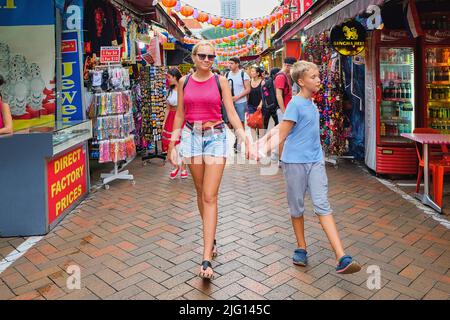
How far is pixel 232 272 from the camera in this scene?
11.0ft

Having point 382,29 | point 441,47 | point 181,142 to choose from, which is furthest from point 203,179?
point 441,47

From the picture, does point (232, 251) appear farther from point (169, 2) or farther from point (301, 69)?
point (169, 2)

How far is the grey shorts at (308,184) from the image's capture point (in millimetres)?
3270

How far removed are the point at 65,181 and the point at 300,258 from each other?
2838 millimetres

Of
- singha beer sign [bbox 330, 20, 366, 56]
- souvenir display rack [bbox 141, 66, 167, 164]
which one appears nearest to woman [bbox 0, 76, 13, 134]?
souvenir display rack [bbox 141, 66, 167, 164]

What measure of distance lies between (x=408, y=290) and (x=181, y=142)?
1985mm

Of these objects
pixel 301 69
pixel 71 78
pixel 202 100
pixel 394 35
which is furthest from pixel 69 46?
pixel 394 35

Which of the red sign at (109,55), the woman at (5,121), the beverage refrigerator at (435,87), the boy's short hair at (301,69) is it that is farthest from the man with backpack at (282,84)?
the woman at (5,121)

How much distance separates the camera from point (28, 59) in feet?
19.0

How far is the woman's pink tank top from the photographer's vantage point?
3318 millimetres

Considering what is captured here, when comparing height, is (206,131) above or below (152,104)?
below

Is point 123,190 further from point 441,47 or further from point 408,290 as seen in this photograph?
point 441,47

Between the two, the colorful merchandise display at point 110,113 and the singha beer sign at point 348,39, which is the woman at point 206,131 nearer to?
the colorful merchandise display at point 110,113

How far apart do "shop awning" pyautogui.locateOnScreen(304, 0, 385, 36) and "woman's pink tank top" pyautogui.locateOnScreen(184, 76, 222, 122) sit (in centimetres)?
260
